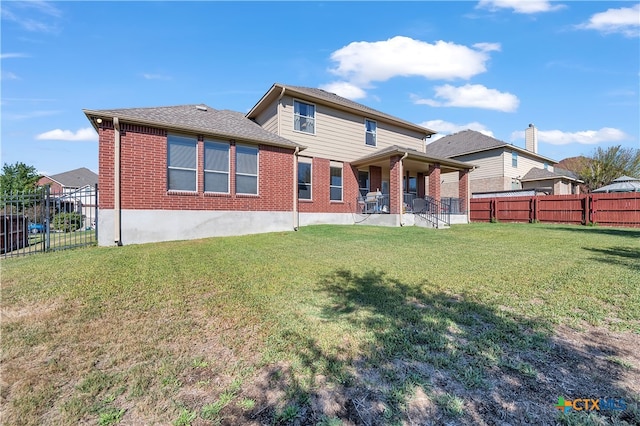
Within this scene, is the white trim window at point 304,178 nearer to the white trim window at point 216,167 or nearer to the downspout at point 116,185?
the white trim window at point 216,167

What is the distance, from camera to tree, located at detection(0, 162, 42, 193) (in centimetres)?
3193

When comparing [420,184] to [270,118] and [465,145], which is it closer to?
[270,118]

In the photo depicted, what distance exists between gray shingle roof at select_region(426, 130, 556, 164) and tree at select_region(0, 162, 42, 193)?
43124mm

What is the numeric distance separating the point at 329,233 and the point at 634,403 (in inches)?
348

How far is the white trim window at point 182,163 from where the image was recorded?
31.9 feet

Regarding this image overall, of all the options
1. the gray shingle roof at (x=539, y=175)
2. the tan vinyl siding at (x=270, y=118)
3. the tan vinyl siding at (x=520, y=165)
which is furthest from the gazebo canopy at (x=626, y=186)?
the tan vinyl siding at (x=270, y=118)

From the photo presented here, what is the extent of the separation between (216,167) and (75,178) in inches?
1772

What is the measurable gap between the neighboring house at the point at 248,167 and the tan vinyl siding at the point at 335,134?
0.05 m

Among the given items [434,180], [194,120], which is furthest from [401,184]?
[194,120]

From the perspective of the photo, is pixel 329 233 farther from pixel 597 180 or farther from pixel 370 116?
pixel 597 180

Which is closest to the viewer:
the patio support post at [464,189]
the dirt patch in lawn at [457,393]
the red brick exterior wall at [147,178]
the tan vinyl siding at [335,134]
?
the dirt patch in lawn at [457,393]

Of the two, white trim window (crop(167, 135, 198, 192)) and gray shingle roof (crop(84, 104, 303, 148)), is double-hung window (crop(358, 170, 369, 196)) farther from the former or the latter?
white trim window (crop(167, 135, 198, 192))

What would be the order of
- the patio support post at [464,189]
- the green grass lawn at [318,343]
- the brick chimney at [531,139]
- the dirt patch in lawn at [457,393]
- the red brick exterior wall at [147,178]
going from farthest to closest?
the brick chimney at [531,139], the patio support post at [464,189], the red brick exterior wall at [147,178], the green grass lawn at [318,343], the dirt patch in lawn at [457,393]

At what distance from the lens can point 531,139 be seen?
27.2 meters
